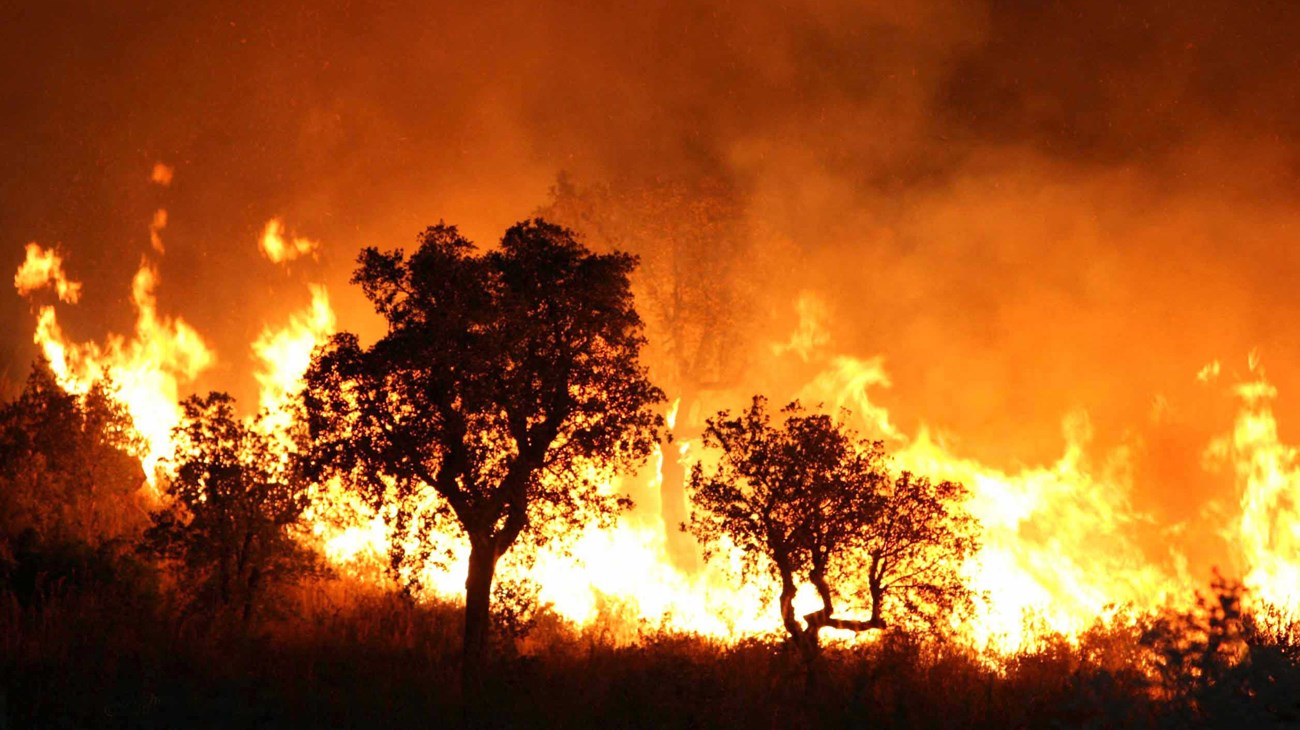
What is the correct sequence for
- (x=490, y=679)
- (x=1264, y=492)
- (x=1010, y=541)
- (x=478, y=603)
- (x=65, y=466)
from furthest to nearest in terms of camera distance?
1. (x=1264, y=492)
2. (x=1010, y=541)
3. (x=65, y=466)
4. (x=478, y=603)
5. (x=490, y=679)

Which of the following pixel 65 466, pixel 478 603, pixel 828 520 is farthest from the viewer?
pixel 65 466

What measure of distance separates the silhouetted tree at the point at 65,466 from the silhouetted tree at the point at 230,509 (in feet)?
17.0

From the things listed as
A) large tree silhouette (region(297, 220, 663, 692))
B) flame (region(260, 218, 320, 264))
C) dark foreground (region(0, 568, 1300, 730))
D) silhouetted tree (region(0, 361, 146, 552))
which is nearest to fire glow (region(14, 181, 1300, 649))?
silhouetted tree (region(0, 361, 146, 552))

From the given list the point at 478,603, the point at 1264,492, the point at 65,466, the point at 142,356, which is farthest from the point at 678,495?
the point at 142,356

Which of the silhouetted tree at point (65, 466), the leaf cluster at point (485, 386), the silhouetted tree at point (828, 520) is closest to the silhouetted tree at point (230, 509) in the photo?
the leaf cluster at point (485, 386)

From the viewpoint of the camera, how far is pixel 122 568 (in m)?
19.8

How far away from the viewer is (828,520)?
16.5 meters

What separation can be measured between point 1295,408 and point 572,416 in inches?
1122

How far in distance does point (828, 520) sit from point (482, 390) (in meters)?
6.48

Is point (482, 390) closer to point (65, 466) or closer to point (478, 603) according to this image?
point (478, 603)

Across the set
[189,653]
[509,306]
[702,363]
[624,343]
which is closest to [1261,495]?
[702,363]

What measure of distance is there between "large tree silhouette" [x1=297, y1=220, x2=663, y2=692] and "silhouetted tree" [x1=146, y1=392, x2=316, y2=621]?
201cm

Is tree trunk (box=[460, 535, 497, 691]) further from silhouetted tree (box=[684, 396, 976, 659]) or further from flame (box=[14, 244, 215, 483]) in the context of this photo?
flame (box=[14, 244, 215, 483])

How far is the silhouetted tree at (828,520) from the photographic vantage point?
16.5m
